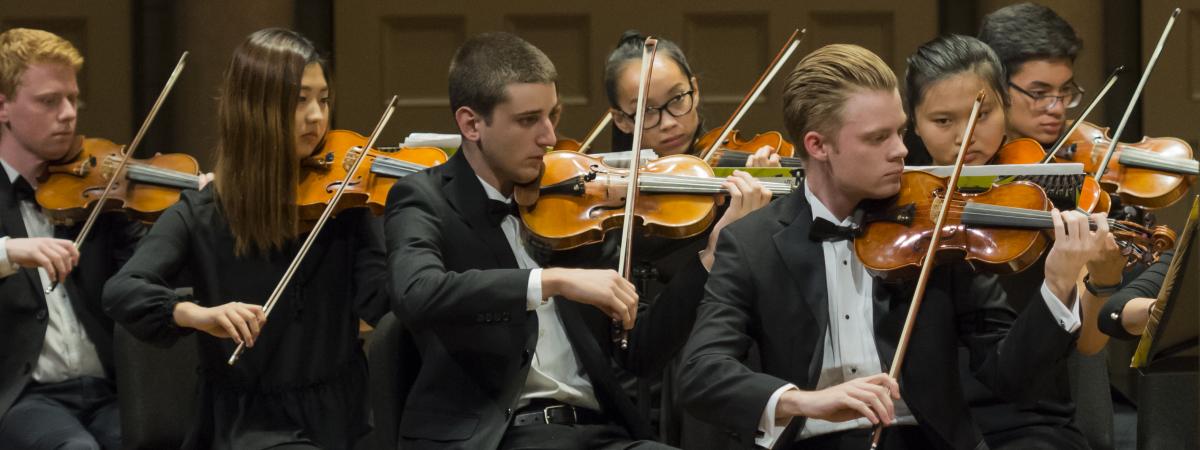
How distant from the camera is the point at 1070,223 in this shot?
206 centimetres

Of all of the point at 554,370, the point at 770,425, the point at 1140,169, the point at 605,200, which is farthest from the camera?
the point at 1140,169

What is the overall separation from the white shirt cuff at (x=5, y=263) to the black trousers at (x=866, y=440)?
160cm

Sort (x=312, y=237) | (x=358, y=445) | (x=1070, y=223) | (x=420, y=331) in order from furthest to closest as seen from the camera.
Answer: (x=358, y=445)
(x=312, y=237)
(x=420, y=331)
(x=1070, y=223)

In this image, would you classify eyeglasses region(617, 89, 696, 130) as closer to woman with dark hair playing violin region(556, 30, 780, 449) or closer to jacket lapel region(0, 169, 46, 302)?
woman with dark hair playing violin region(556, 30, 780, 449)

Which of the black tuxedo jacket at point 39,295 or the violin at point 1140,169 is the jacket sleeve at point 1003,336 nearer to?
the violin at point 1140,169

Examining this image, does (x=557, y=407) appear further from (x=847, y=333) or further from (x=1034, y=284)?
(x=1034, y=284)

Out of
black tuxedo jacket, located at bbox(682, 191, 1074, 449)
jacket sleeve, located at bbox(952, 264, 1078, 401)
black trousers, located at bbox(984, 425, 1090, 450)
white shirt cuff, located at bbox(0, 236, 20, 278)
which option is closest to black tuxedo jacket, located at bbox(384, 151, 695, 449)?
black tuxedo jacket, located at bbox(682, 191, 1074, 449)

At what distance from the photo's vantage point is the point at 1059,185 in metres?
2.24

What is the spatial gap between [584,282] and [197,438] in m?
0.95

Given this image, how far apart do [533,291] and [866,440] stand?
55cm

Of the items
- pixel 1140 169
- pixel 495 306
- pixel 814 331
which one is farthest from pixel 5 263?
pixel 1140 169

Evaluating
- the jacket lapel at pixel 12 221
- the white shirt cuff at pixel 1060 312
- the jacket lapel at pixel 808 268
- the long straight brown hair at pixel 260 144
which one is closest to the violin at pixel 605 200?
the jacket lapel at pixel 808 268

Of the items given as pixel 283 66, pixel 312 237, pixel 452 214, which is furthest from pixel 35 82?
pixel 452 214

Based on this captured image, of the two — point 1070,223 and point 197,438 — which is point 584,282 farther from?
point 197,438
